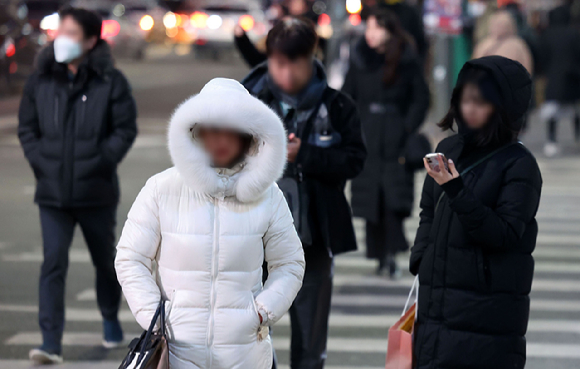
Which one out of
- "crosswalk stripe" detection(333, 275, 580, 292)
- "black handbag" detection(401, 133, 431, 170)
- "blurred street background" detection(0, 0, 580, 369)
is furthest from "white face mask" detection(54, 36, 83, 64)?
"crosswalk stripe" detection(333, 275, 580, 292)

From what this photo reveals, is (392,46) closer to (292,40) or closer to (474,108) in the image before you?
(292,40)

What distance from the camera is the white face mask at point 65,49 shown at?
18.3ft

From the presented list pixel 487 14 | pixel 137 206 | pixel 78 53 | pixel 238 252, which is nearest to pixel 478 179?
pixel 238 252

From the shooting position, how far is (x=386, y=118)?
7.67 meters

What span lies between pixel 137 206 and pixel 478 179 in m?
1.31

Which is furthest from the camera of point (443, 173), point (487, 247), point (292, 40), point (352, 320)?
point (352, 320)

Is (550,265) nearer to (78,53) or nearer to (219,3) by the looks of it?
(78,53)

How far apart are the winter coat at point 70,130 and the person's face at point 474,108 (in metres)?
2.56

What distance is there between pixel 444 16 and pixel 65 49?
10.4 metres

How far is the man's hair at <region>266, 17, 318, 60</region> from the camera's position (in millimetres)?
4559

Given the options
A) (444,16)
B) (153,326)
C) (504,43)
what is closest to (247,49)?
(153,326)

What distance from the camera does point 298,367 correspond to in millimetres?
4734

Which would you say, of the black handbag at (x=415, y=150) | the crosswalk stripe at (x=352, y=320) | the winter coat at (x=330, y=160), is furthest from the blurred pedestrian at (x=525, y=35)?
the winter coat at (x=330, y=160)

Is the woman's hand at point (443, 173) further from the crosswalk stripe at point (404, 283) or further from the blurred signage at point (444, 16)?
the blurred signage at point (444, 16)
